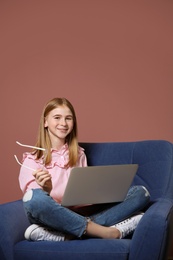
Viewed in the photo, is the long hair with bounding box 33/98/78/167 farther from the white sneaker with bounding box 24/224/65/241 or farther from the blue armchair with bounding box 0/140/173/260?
the white sneaker with bounding box 24/224/65/241

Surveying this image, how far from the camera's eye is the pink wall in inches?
106

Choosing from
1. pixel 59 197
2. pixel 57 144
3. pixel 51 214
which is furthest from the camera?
pixel 57 144

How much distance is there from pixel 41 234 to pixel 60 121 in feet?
2.06

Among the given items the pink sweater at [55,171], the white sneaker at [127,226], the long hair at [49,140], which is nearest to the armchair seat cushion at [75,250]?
the white sneaker at [127,226]

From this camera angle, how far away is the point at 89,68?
2.73 meters

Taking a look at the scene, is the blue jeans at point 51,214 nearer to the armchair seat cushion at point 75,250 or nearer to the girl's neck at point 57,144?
the armchair seat cushion at point 75,250

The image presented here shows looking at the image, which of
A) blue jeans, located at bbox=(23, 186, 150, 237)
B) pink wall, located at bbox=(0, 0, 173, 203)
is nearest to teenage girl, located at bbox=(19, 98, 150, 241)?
blue jeans, located at bbox=(23, 186, 150, 237)

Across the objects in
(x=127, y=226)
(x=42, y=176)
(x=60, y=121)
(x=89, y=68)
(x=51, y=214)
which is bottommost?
(x=127, y=226)

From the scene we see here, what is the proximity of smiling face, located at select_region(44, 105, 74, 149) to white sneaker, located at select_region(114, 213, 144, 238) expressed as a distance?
54cm

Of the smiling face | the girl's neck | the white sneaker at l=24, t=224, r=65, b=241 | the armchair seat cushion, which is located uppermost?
the smiling face

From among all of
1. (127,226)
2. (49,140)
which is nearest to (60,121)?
(49,140)

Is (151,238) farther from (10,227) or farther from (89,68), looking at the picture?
(89,68)

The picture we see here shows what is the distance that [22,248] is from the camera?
5.63 feet

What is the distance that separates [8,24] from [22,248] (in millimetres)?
1522
